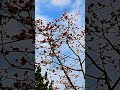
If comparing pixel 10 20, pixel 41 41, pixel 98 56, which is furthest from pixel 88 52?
pixel 41 41

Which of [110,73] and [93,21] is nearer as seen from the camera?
[110,73]

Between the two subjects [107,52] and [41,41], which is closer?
[107,52]

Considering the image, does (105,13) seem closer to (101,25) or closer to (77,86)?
(101,25)

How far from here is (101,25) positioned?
8.11 feet

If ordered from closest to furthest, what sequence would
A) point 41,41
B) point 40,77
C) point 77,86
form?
point 77,86, point 41,41, point 40,77

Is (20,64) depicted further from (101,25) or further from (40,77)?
(40,77)

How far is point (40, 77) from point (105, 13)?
2791 millimetres

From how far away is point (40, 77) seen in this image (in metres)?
5.04

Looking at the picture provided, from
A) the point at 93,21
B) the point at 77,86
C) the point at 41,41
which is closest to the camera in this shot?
the point at 93,21

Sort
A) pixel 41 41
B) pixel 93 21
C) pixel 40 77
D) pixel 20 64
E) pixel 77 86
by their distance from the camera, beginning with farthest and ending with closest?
pixel 40 77
pixel 41 41
pixel 77 86
pixel 93 21
pixel 20 64

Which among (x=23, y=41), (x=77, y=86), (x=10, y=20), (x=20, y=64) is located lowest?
(x=77, y=86)

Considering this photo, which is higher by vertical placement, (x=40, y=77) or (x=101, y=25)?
(x=101, y=25)

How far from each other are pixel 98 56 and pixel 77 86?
704 millimetres

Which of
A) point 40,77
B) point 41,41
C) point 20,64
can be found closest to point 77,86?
point 41,41
